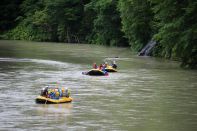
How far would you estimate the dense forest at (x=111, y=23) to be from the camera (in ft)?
183

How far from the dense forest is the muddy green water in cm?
344

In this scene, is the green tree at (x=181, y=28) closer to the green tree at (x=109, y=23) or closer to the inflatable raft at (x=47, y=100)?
the inflatable raft at (x=47, y=100)

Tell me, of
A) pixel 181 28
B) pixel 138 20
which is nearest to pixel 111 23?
pixel 138 20

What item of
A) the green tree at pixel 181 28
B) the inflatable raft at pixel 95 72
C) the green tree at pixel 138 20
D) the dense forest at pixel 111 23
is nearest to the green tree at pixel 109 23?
the dense forest at pixel 111 23

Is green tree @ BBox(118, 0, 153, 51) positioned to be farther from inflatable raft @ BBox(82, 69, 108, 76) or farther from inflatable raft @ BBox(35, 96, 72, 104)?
inflatable raft @ BBox(35, 96, 72, 104)

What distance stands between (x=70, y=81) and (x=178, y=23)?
13.0 m

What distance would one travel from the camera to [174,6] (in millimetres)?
57125

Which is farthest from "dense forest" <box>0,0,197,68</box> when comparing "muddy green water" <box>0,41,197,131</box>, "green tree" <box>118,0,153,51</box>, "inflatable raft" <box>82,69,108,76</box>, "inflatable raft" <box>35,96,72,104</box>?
"inflatable raft" <box>35,96,72,104</box>

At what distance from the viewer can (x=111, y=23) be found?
4208 inches

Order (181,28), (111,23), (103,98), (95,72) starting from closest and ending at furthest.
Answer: (103,98) < (95,72) < (181,28) < (111,23)

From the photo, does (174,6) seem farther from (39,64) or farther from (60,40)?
(60,40)

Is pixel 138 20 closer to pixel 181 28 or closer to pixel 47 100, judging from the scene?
pixel 181 28

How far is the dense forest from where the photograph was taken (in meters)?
55.8

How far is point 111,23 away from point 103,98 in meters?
68.9
